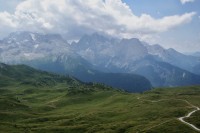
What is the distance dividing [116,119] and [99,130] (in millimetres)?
34051

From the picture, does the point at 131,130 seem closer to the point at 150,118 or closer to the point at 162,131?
the point at 162,131

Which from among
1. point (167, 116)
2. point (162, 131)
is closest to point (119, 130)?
point (162, 131)

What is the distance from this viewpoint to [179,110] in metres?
194

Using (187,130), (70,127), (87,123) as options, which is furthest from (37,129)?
(187,130)

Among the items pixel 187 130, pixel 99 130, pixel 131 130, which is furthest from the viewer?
pixel 99 130

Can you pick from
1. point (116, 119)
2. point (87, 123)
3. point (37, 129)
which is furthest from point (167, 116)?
point (37, 129)

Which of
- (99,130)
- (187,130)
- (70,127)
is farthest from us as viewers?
(70,127)

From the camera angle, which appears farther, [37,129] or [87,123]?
[87,123]

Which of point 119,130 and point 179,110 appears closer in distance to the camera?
point 119,130

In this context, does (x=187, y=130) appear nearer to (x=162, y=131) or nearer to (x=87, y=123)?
(x=162, y=131)

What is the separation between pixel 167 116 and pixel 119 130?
1416 inches

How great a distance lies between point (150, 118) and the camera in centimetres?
18700

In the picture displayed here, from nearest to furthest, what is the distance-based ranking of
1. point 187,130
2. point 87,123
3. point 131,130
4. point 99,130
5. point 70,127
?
point 187,130
point 131,130
point 99,130
point 70,127
point 87,123

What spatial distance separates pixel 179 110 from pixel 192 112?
29.1 ft
